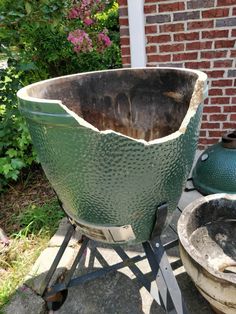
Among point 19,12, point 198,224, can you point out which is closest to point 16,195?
point 19,12

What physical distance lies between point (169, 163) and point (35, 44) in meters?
3.50

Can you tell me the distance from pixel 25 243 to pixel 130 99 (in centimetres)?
124

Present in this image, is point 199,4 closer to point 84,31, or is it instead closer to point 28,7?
point 28,7

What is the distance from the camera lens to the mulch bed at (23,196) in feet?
8.64

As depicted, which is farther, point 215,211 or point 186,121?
point 215,211

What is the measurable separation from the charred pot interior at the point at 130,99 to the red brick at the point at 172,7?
1.17m

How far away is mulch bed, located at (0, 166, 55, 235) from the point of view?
263cm

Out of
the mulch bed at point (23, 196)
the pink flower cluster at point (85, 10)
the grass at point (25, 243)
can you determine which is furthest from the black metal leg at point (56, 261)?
the pink flower cluster at point (85, 10)

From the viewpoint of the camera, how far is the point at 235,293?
128 cm

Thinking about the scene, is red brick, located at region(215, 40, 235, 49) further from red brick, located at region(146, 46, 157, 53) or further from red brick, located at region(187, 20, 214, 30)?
red brick, located at region(146, 46, 157, 53)

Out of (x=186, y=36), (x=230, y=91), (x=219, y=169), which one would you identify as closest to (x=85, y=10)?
(x=186, y=36)

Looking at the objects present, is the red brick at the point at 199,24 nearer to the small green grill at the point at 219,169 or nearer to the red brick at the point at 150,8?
the red brick at the point at 150,8

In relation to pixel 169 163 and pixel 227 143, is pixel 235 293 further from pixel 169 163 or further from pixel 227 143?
pixel 227 143

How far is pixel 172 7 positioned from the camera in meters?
2.62
